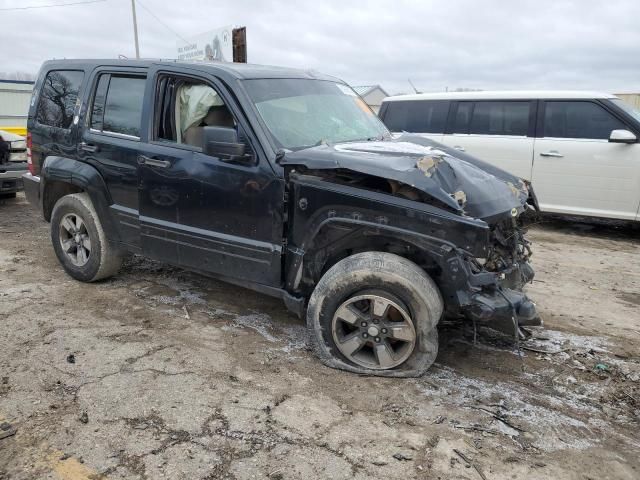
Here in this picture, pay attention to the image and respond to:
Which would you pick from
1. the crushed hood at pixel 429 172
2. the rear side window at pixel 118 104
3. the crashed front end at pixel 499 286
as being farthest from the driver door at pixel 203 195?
the crashed front end at pixel 499 286

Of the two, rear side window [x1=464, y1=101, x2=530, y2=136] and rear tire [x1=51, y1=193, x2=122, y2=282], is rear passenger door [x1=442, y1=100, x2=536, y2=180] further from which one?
rear tire [x1=51, y1=193, x2=122, y2=282]

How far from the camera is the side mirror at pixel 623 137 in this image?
6.87 meters

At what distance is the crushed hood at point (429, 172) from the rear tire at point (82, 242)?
7.11ft

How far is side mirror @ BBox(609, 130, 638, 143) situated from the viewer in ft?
22.5

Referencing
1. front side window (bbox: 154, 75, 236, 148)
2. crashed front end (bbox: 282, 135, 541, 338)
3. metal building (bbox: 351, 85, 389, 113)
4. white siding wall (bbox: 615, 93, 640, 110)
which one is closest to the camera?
crashed front end (bbox: 282, 135, 541, 338)

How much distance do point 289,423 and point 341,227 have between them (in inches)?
47.9

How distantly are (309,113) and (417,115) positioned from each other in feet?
16.0

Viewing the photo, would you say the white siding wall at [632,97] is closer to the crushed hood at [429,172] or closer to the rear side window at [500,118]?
the rear side window at [500,118]

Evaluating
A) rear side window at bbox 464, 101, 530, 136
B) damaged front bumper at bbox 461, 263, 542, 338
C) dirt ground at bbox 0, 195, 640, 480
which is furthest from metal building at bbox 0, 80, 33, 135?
damaged front bumper at bbox 461, 263, 542, 338

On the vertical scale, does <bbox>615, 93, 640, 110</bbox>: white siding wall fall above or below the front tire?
above

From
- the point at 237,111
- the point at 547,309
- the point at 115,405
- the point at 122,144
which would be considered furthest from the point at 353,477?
the point at 122,144

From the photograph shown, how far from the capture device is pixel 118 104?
4.46m

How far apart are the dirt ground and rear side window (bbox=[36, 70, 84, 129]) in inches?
61.9

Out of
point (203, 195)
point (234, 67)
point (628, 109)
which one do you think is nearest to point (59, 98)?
point (234, 67)
